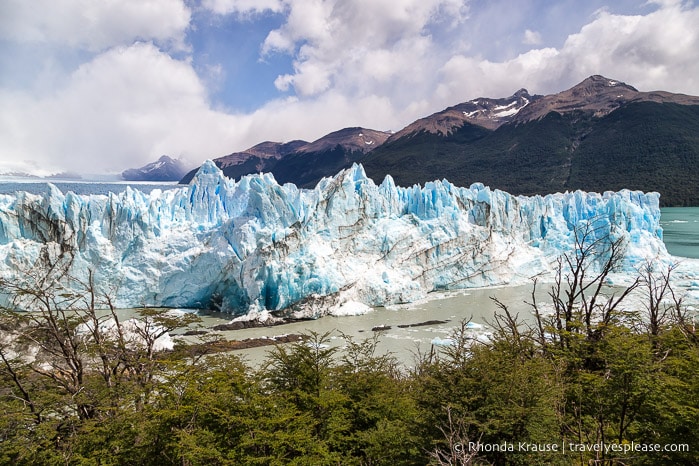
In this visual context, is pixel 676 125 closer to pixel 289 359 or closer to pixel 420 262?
pixel 420 262

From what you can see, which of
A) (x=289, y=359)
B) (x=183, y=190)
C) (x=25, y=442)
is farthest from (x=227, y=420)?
(x=183, y=190)

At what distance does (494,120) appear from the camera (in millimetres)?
101438

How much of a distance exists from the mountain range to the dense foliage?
0.11 meters

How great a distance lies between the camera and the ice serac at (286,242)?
1727cm

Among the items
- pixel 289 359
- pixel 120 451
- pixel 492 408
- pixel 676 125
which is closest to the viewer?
pixel 492 408

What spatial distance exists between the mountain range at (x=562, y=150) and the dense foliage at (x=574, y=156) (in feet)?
0.36

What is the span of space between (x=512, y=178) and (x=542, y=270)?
36970mm

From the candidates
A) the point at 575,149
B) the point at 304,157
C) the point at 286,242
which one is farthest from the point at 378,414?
the point at 304,157

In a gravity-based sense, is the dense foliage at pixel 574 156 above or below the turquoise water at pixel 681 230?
above

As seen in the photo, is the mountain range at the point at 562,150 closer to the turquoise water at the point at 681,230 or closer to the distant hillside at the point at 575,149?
the distant hillside at the point at 575,149

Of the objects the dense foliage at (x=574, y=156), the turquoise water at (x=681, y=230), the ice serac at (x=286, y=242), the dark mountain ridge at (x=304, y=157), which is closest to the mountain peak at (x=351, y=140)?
the dark mountain ridge at (x=304, y=157)

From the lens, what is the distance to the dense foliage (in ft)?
155

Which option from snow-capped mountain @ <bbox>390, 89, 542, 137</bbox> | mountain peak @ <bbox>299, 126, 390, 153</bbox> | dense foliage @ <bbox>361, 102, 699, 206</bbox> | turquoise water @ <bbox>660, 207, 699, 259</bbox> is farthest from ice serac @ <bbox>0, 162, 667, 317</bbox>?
mountain peak @ <bbox>299, 126, 390, 153</bbox>

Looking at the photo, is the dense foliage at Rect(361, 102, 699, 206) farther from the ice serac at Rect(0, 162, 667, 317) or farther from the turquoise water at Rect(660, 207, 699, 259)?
the ice serac at Rect(0, 162, 667, 317)
